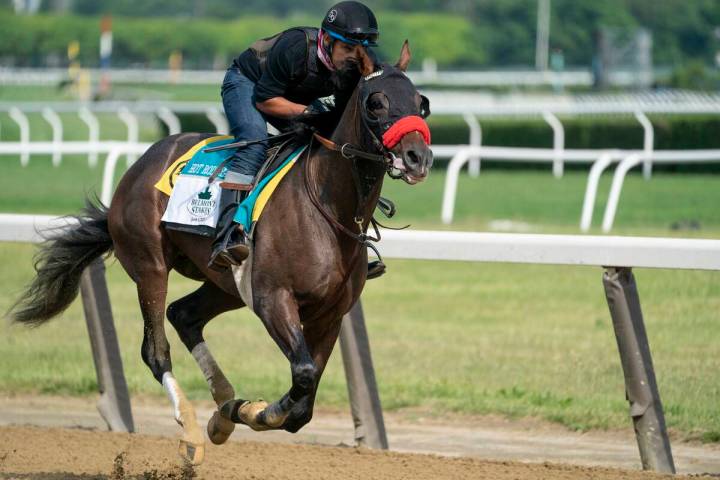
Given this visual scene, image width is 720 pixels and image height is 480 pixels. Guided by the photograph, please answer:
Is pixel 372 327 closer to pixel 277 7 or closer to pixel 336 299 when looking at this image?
pixel 336 299

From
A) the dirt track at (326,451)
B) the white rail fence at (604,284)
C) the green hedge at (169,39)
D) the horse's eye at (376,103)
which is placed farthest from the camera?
the green hedge at (169,39)

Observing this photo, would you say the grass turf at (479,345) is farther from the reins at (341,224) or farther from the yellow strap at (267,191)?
the yellow strap at (267,191)

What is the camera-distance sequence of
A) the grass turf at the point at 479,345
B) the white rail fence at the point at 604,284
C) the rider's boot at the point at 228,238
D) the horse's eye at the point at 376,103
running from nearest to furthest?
the horse's eye at the point at 376,103 < the rider's boot at the point at 228,238 < the white rail fence at the point at 604,284 < the grass turf at the point at 479,345

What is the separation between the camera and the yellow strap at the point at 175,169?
18.3 ft

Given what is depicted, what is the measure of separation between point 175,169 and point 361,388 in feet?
4.68

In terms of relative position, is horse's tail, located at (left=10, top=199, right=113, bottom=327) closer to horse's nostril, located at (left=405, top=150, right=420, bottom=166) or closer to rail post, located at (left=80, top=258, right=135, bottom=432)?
rail post, located at (left=80, top=258, right=135, bottom=432)

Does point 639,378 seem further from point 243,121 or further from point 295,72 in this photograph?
point 243,121

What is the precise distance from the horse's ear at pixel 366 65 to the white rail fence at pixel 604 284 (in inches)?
52.2

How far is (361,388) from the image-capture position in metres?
5.99

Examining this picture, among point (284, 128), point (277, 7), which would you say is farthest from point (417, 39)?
point (284, 128)

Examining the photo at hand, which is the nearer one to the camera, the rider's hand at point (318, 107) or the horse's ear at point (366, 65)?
the horse's ear at point (366, 65)

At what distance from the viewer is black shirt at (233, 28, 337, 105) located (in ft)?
16.7

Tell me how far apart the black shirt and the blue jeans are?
0.17 metres

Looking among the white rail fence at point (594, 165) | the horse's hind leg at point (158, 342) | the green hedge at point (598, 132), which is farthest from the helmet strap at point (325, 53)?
the green hedge at point (598, 132)
